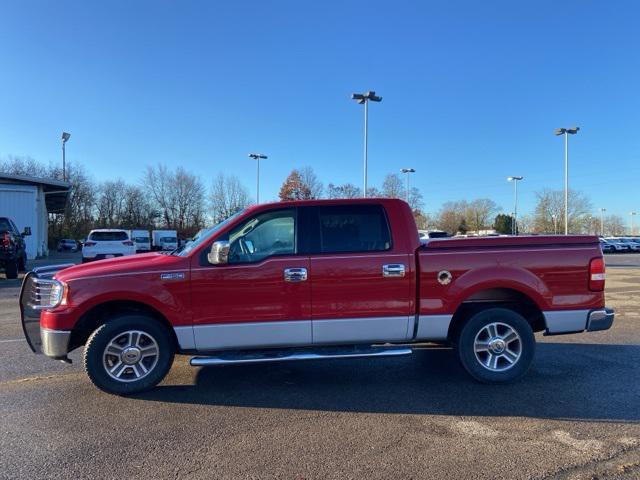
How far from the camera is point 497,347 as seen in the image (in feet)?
16.7

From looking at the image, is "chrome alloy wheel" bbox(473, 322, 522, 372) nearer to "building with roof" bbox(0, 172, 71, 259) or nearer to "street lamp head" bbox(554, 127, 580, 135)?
"building with roof" bbox(0, 172, 71, 259)

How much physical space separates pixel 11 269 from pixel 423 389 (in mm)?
15794

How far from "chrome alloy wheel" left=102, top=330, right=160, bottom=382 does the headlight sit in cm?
65

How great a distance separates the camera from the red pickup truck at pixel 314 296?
4.67 meters

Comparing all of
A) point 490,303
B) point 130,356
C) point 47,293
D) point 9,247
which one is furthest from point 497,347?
point 9,247

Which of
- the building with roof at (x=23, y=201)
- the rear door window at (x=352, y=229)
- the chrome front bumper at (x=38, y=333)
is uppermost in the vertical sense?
the building with roof at (x=23, y=201)

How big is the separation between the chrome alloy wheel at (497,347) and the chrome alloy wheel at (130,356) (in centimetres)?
332

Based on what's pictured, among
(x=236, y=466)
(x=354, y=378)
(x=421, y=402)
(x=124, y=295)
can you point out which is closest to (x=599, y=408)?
(x=421, y=402)

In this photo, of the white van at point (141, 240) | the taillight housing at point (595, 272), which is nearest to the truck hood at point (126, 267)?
the taillight housing at point (595, 272)

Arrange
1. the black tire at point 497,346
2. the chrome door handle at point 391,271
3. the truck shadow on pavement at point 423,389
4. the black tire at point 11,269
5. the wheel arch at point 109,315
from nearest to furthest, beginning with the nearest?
the truck shadow on pavement at point 423,389
the wheel arch at point 109,315
the chrome door handle at point 391,271
the black tire at point 497,346
the black tire at point 11,269

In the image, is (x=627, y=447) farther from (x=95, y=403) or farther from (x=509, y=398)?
(x=95, y=403)

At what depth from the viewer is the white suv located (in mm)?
18406

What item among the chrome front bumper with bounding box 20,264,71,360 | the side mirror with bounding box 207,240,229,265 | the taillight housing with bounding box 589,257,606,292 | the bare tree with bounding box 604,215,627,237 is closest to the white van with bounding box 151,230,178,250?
the chrome front bumper with bounding box 20,264,71,360

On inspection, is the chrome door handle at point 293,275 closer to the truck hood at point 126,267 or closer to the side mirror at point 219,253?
the side mirror at point 219,253
